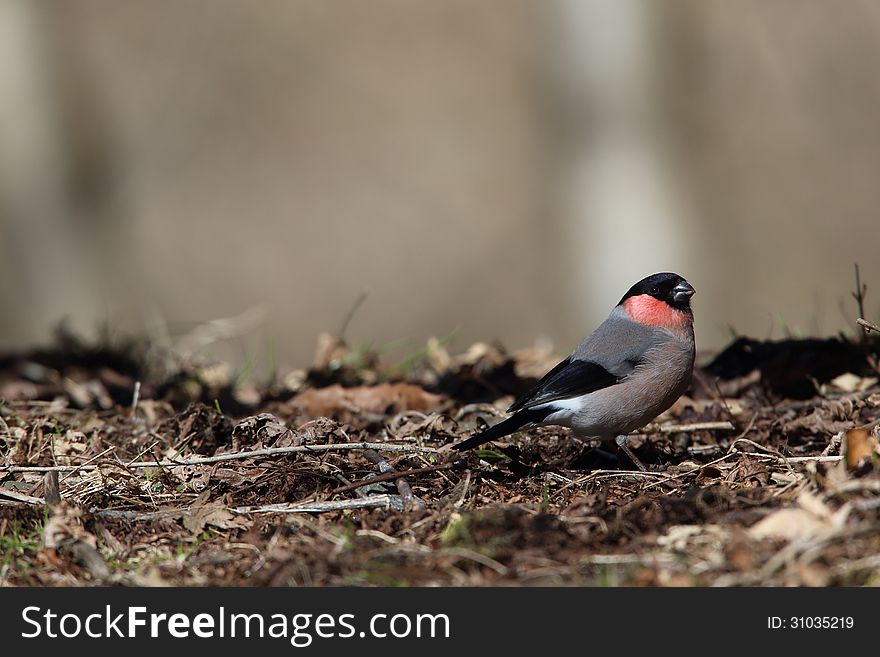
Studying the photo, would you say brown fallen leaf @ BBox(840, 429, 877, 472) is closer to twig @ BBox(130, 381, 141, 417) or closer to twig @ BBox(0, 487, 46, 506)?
twig @ BBox(0, 487, 46, 506)

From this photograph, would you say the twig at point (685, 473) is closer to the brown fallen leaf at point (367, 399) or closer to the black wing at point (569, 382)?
the black wing at point (569, 382)

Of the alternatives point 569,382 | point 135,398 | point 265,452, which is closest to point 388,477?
point 265,452

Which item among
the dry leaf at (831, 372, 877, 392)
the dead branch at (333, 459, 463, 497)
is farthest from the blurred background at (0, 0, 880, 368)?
the dead branch at (333, 459, 463, 497)

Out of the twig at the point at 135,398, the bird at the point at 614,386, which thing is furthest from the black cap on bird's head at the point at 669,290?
the twig at the point at 135,398

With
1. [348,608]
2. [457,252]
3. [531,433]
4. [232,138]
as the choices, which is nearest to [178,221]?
[232,138]

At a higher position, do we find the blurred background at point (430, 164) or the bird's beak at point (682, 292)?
the blurred background at point (430, 164)

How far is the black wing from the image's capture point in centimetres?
419

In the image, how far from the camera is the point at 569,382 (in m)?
4.30

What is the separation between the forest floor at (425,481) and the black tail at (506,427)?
110 millimetres

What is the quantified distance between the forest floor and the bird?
17 cm

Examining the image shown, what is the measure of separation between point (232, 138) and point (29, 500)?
1291cm

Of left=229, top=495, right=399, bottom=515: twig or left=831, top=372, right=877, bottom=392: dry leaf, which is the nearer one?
left=229, top=495, right=399, bottom=515: twig

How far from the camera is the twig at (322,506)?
3.44 meters

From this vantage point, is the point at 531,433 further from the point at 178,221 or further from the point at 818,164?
the point at 178,221
